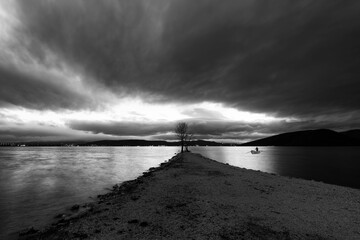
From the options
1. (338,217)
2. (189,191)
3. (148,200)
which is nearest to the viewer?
(338,217)

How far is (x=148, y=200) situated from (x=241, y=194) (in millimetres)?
7950

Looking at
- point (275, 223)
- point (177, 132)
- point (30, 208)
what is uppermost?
point (177, 132)

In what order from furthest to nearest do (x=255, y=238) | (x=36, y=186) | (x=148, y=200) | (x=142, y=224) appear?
(x=36, y=186), (x=148, y=200), (x=142, y=224), (x=255, y=238)

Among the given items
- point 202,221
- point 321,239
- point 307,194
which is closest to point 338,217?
point 321,239

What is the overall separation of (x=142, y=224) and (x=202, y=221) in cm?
325

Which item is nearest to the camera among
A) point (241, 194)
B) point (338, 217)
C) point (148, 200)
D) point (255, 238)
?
point (255, 238)

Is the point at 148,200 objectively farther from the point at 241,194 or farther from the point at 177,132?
the point at 177,132

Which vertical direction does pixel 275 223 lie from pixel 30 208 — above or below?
above

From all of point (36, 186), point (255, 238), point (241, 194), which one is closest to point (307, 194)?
point (241, 194)

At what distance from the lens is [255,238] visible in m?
9.36

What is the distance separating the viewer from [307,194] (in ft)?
59.6

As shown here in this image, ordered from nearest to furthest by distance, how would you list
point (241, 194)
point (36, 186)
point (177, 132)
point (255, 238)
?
point (255, 238) < point (241, 194) < point (36, 186) < point (177, 132)

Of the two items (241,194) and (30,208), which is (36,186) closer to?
(30,208)

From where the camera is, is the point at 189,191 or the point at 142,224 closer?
the point at 142,224
